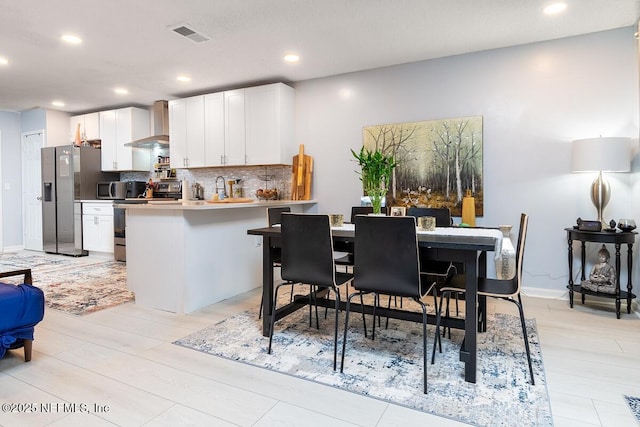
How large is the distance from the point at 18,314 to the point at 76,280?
2.62m

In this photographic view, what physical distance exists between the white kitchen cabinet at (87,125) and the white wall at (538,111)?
507 centimetres

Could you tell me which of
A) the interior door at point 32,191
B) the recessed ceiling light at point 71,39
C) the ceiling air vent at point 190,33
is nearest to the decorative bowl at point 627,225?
the ceiling air vent at point 190,33

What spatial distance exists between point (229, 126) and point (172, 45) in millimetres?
1482

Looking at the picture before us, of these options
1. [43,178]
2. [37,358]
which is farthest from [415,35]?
[43,178]

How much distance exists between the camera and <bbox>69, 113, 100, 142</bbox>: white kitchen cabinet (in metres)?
6.54

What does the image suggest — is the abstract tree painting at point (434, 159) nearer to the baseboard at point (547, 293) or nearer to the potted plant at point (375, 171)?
the baseboard at point (547, 293)

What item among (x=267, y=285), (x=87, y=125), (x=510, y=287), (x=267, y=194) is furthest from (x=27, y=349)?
(x=87, y=125)

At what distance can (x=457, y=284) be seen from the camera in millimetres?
2416

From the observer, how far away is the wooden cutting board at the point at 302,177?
4.86m

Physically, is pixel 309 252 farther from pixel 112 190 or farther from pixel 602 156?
pixel 112 190

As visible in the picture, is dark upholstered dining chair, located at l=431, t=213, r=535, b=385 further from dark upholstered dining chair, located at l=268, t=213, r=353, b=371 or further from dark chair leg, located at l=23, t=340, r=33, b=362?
dark chair leg, located at l=23, t=340, r=33, b=362

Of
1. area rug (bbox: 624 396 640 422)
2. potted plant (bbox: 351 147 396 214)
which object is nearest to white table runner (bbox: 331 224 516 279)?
potted plant (bbox: 351 147 396 214)

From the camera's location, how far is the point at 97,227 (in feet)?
19.8

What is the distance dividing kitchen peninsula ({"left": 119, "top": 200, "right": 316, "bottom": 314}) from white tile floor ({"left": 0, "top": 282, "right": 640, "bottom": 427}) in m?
0.47
